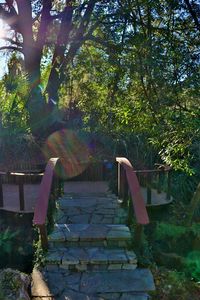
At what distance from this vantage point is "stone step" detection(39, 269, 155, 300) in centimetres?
343

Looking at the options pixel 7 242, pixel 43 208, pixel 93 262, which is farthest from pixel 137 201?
pixel 7 242

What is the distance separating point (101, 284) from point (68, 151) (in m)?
5.26

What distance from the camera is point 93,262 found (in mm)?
3957

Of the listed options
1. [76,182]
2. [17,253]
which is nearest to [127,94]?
[76,182]

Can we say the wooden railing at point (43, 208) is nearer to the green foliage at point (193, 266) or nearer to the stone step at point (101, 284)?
the stone step at point (101, 284)

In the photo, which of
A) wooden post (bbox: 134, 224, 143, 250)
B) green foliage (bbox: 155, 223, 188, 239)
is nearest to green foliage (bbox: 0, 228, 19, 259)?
wooden post (bbox: 134, 224, 143, 250)

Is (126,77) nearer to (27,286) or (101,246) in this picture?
(101,246)

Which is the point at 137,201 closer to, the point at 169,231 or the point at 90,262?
the point at 90,262

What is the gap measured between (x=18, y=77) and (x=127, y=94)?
16.5 ft

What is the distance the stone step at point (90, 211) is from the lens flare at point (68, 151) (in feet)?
5.43

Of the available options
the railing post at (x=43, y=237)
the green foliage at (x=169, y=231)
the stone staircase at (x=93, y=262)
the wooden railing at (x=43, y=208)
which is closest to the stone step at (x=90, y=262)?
the stone staircase at (x=93, y=262)

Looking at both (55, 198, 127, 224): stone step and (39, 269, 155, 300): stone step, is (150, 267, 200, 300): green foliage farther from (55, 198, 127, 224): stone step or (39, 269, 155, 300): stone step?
(55, 198, 127, 224): stone step

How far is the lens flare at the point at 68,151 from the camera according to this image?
790 cm

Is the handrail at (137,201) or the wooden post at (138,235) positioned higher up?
the handrail at (137,201)
